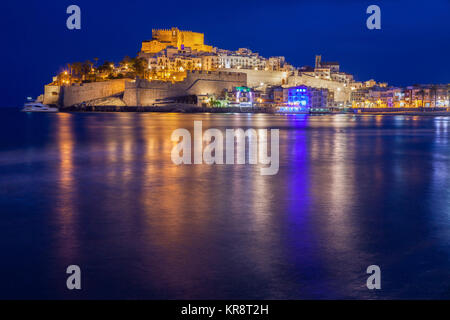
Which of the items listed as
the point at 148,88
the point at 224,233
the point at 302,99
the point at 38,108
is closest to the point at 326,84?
the point at 302,99

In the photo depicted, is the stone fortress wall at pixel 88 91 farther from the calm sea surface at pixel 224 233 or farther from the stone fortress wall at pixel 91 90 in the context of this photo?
the calm sea surface at pixel 224 233

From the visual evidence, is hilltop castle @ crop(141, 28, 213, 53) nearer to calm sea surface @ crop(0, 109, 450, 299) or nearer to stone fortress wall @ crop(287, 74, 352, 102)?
stone fortress wall @ crop(287, 74, 352, 102)

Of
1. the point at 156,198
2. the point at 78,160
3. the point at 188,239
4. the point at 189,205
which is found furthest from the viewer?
the point at 78,160

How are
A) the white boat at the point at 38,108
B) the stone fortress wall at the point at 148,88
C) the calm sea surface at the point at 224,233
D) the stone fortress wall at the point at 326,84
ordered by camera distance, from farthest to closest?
the stone fortress wall at the point at 326,84
the white boat at the point at 38,108
the stone fortress wall at the point at 148,88
the calm sea surface at the point at 224,233

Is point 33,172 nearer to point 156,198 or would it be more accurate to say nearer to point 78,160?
point 78,160

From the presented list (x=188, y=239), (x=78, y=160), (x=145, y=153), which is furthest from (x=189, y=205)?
(x=145, y=153)

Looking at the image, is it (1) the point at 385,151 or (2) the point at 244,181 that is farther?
(1) the point at 385,151

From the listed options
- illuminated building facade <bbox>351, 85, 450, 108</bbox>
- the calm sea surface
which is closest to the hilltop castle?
illuminated building facade <bbox>351, 85, 450, 108</bbox>

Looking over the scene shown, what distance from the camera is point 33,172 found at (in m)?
8.49

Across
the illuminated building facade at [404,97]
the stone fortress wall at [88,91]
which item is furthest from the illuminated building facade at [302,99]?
the stone fortress wall at [88,91]

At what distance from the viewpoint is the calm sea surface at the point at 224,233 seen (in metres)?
3.03

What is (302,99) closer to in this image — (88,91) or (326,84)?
(326,84)

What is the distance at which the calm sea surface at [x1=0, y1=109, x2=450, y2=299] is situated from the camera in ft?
9.93
